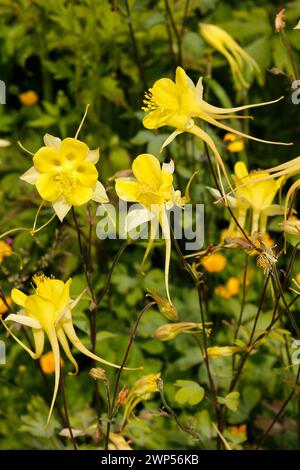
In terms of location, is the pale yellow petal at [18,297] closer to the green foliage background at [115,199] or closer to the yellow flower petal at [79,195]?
the yellow flower petal at [79,195]

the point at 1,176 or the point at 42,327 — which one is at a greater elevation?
the point at 1,176

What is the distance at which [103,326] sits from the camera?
70.1 inches

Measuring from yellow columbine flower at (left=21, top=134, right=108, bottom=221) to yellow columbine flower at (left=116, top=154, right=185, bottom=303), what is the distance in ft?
0.15

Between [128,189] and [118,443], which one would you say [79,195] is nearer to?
[128,189]

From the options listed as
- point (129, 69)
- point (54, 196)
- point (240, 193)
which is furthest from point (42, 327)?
point (129, 69)

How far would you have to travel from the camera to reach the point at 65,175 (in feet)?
4.03

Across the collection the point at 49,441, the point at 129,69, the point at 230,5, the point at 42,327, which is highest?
the point at 230,5

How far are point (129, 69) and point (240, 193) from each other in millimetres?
942

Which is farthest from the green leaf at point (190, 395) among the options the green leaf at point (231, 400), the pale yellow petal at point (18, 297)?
the pale yellow petal at point (18, 297)

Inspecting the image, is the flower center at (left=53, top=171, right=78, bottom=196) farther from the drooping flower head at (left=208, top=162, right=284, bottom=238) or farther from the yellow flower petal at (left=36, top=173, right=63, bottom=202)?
the drooping flower head at (left=208, top=162, right=284, bottom=238)

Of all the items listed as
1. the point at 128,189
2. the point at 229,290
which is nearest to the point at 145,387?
the point at 128,189

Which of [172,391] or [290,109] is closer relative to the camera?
[172,391]

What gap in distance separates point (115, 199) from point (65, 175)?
48cm
